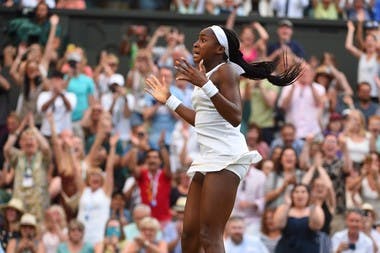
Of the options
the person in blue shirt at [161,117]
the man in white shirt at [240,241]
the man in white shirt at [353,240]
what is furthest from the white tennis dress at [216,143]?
the person in blue shirt at [161,117]

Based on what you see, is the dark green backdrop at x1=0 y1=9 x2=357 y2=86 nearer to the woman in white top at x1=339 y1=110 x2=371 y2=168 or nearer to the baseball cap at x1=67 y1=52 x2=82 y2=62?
the baseball cap at x1=67 y1=52 x2=82 y2=62

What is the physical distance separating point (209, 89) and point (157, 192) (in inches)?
263

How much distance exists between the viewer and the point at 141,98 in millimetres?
18344

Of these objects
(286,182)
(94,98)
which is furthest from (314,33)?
(286,182)

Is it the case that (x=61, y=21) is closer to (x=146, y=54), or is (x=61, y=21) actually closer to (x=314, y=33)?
(x=146, y=54)

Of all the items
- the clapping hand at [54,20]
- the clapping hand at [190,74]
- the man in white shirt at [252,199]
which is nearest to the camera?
the clapping hand at [190,74]

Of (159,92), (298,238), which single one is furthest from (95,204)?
(159,92)

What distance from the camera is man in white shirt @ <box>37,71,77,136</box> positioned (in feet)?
56.6

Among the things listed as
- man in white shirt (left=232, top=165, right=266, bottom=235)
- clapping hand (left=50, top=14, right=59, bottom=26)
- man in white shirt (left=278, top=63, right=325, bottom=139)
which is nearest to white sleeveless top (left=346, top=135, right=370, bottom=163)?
man in white shirt (left=278, top=63, right=325, bottom=139)

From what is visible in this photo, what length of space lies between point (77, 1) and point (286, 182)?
6559 millimetres

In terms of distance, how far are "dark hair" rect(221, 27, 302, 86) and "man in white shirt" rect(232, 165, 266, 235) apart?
5613 millimetres

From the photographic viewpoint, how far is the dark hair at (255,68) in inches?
389

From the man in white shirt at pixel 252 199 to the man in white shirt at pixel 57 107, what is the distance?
255cm

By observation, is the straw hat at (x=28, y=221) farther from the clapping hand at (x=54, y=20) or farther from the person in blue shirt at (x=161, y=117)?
the clapping hand at (x=54, y=20)
